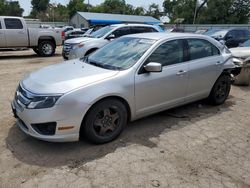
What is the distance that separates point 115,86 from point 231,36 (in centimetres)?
1187

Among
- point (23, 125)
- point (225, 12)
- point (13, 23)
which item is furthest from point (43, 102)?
point (225, 12)

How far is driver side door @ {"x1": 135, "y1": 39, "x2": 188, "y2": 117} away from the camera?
4348 mm

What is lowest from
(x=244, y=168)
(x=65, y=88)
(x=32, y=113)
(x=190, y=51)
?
(x=244, y=168)

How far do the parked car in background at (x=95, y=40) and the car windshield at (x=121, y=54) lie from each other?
4.35 meters

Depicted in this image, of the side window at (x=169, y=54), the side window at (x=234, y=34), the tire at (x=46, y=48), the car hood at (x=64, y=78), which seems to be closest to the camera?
the car hood at (x=64, y=78)

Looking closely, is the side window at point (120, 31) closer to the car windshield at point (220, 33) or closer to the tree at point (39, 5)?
the car windshield at point (220, 33)

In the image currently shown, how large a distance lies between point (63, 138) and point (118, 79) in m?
1.15

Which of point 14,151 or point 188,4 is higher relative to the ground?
point 188,4

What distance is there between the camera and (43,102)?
3604 millimetres

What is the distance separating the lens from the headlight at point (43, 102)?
3578mm

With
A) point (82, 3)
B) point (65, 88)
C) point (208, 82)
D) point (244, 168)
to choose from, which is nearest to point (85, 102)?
point (65, 88)

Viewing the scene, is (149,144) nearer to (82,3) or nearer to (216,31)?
(216,31)

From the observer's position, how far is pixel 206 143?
4227 millimetres

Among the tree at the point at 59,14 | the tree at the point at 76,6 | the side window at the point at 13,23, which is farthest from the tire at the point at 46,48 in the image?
the tree at the point at 76,6
